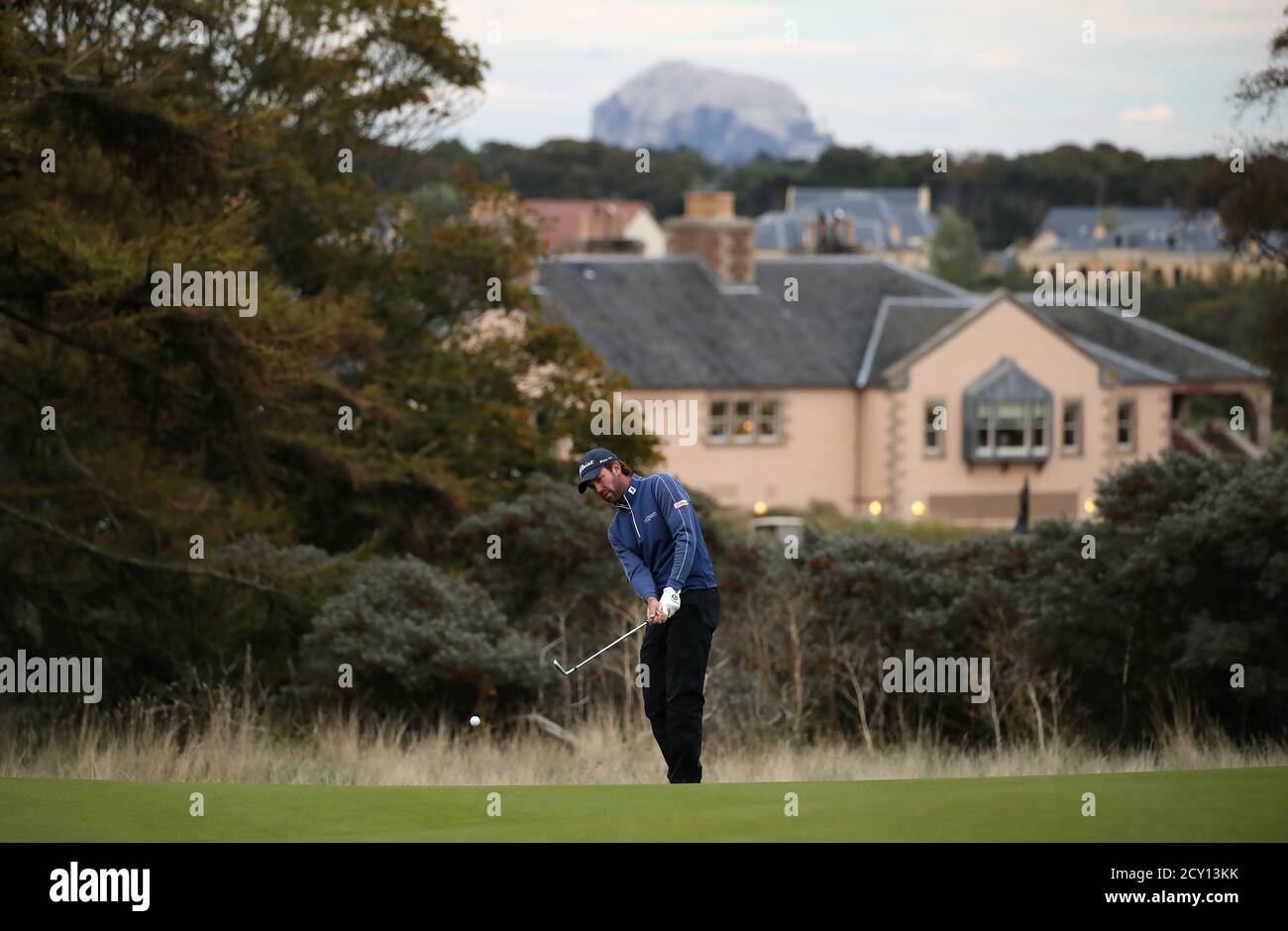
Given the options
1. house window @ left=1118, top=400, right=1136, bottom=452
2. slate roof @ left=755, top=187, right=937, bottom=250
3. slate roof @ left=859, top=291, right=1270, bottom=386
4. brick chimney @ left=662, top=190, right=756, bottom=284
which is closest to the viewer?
slate roof @ left=859, top=291, right=1270, bottom=386

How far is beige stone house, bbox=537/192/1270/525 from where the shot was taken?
57.1 m

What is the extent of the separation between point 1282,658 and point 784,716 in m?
4.27

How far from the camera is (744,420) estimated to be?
57531mm

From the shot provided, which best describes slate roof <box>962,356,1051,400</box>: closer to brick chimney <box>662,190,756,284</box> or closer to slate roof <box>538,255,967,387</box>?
slate roof <box>538,255,967,387</box>

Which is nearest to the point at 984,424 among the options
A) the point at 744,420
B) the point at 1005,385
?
the point at 1005,385

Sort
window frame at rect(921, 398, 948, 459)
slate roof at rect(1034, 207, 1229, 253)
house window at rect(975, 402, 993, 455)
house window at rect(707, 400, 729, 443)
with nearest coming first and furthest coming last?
house window at rect(707, 400, 729, 443), window frame at rect(921, 398, 948, 459), house window at rect(975, 402, 993, 455), slate roof at rect(1034, 207, 1229, 253)

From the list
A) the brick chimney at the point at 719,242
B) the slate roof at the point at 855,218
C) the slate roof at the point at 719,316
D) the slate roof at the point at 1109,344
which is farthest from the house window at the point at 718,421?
the slate roof at the point at 855,218

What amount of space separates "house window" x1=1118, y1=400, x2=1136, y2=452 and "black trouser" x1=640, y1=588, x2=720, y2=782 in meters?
50.3

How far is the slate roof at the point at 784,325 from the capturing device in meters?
57.8

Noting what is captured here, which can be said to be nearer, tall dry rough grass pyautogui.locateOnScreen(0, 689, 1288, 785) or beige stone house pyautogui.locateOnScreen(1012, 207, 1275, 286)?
tall dry rough grass pyautogui.locateOnScreen(0, 689, 1288, 785)

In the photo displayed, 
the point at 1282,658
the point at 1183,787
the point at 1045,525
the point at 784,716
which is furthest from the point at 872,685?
the point at 1183,787

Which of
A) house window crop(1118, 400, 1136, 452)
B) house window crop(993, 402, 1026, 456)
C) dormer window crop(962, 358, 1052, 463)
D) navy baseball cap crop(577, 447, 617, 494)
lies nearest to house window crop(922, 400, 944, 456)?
dormer window crop(962, 358, 1052, 463)

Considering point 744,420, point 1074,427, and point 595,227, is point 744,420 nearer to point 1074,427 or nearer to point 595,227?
point 1074,427
